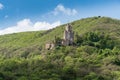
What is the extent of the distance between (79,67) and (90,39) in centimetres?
3960

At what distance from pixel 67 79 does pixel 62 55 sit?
32.6m

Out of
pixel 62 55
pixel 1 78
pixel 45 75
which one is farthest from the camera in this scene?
pixel 62 55

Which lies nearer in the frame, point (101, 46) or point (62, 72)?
point (62, 72)

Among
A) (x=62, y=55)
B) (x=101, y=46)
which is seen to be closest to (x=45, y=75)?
(x=62, y=55)

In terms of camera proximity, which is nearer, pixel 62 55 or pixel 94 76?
pixel 94 76

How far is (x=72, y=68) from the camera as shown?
99812 millimetres

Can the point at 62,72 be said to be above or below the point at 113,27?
below

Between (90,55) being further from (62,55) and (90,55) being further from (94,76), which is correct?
(94,76)

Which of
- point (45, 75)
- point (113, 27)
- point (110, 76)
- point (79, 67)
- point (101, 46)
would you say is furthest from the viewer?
point (113, 27)

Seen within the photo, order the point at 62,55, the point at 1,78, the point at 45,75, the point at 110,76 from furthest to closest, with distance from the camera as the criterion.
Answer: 1. the point at 62,55
2. the point at 110,76
3. the point at 45,75
4. the point at 1,78

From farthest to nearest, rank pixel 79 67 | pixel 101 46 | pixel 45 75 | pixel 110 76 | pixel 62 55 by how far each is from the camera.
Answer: pixel 101 46 < pixel 62 55 < pixel 79 67 < pixel 110 76 < pixel 45 75

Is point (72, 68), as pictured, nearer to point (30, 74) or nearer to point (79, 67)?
point (79, 67)

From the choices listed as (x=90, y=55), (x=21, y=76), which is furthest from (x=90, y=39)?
(x=21, y=76)

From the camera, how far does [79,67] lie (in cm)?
10531
